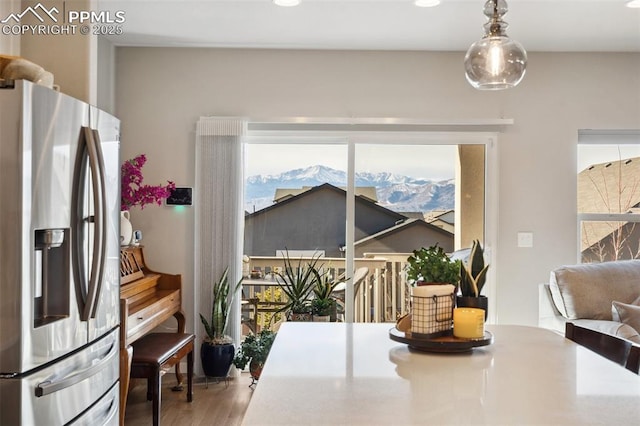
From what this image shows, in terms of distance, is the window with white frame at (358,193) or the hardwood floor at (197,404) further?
the window with white frame at (358,193)

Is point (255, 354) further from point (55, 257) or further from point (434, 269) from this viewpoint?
point (434, 269)

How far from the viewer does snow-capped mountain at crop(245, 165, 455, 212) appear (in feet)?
15.8

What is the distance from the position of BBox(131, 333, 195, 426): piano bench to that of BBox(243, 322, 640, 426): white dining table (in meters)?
1.55

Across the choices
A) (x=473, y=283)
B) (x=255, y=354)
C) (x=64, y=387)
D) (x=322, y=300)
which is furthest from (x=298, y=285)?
(x=473, y=283)

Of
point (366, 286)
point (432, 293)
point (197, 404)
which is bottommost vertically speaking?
point (197, 404)

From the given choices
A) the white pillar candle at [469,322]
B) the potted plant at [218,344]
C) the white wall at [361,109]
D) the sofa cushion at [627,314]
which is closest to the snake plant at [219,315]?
the potted plant at [218,344]

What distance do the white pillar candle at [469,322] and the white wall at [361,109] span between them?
9.75ft

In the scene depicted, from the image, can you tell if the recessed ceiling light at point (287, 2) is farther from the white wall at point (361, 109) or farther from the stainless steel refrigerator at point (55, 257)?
the stainless steel refrigerator at point (55, 257)

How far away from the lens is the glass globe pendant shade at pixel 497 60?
1.99m

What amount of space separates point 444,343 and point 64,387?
4.31 ft

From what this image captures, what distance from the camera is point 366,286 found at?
4828mm

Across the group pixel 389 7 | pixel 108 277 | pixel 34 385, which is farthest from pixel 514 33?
pixel 34 385

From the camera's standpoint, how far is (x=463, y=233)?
4.80m

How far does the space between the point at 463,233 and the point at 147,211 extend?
246 cm
